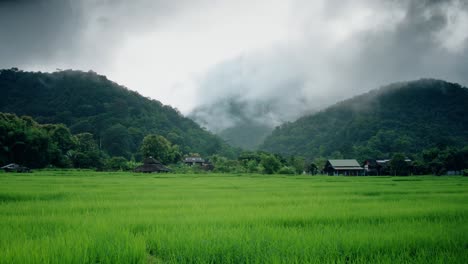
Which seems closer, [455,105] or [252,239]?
[252,239]

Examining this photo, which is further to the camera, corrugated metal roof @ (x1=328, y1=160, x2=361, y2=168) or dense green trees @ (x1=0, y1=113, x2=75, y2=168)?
corrugated metal roof @ (x1=328, y1=160, x2=361, y2=168)

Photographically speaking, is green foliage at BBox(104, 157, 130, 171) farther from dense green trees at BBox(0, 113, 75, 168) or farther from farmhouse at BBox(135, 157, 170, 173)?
dense green trees at BBox(0, 113, 75, 168)

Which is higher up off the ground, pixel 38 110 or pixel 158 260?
pixel 38 110

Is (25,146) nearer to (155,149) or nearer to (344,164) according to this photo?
(155,149)

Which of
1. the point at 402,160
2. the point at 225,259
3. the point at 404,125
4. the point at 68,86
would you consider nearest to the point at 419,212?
the point at 225,259

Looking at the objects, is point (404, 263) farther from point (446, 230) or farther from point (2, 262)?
point (2, 262)

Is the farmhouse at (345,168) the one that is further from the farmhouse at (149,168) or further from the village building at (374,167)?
the farmhouse at (149,168)

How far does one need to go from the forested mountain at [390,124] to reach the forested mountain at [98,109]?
31098 mm

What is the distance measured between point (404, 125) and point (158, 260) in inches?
2991

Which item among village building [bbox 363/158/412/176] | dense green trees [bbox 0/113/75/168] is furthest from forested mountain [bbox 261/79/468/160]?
dense green trees [bbox 0/113/75/168]

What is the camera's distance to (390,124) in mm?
70500

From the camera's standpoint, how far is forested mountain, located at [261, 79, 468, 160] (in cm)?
6184

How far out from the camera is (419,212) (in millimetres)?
6602

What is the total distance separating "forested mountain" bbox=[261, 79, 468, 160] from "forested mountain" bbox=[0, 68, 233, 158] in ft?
102
